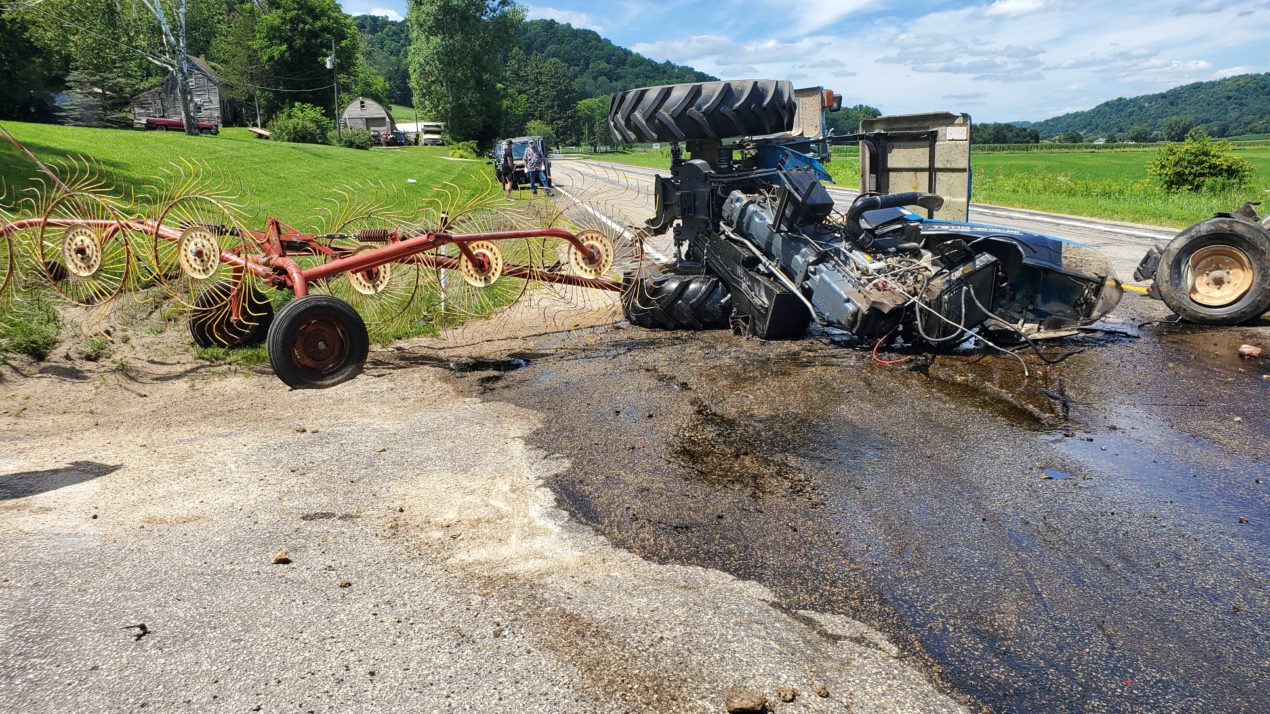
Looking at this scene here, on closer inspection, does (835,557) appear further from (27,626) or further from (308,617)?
(27,626)

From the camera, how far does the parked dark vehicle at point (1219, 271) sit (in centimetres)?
735

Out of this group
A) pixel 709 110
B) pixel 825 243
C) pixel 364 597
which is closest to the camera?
pixel 364 597

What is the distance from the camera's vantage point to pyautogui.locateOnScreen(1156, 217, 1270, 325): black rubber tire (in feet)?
24.0

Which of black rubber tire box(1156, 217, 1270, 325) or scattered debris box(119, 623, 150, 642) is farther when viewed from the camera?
black rubber tire box(1156, 217, 1270, 325)

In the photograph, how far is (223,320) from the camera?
8039 millimetres

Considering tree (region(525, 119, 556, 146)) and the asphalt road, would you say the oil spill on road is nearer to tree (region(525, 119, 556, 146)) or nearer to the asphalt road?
the asphalt road

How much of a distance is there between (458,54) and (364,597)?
7017 cm

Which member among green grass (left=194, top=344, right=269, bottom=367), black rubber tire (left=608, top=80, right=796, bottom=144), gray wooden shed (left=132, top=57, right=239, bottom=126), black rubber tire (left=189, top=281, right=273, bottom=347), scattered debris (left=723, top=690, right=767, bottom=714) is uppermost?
gray wooden shed (left=132, top=57, right=239, bottom=126)

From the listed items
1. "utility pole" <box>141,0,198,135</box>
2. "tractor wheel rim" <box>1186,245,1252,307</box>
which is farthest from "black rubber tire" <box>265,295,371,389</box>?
"utility pole" <box>141,0,198,135</box>

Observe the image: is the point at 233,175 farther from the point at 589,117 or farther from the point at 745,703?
the point at 589,117

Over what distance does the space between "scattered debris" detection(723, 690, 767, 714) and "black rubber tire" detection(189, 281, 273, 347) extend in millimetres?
6497

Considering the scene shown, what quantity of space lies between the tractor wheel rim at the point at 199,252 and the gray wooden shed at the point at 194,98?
7141 cm

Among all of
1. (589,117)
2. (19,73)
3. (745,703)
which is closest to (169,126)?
(19,73)

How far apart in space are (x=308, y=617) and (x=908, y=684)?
7.31ft
